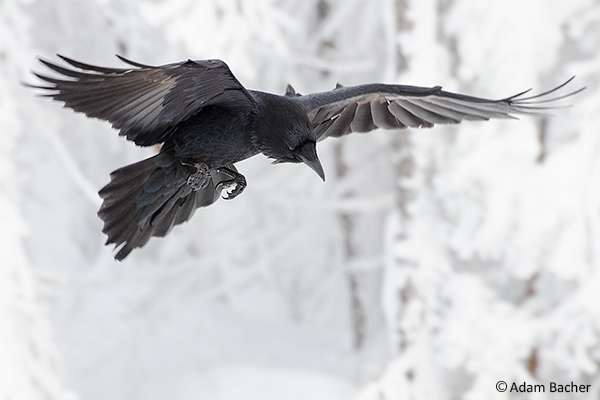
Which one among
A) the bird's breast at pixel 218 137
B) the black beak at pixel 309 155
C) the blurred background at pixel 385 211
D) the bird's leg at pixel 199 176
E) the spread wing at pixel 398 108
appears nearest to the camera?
the black beak at pixel 309 155

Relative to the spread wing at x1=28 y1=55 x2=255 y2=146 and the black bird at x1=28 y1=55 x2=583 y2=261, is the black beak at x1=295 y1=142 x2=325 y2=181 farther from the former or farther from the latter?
the spread wing at x1=28 y1=55 x2=255 y2=146

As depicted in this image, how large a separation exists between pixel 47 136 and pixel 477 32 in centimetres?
334

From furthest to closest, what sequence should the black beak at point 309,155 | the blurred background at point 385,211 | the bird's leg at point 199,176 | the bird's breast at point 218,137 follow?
the blurred background at point 385,211
the bird's leg at point 199,176
the bird's breast at point 218,137
the black beak at point 309,155

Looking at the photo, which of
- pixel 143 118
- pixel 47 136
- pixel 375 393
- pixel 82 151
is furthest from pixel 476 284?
pixel 82 151

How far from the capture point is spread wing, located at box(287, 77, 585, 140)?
9.16 ft

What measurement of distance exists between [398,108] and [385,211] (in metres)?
6.30

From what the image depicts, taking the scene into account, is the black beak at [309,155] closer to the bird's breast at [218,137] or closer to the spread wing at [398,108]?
the bird's breast at [218,137]

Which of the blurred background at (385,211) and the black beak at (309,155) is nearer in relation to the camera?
the black beak at (309,155)

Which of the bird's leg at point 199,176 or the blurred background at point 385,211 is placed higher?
the blurred background at point 385,211

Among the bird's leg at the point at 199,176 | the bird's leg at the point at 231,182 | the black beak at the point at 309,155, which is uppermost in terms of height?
the bird's leg at the point at 231,182

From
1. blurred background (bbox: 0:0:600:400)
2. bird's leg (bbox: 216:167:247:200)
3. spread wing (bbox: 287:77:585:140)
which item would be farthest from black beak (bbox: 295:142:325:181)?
blurred background (bbox: 0:0:600:400)

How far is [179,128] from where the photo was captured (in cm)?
235

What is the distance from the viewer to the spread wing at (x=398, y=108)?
2.79 metres

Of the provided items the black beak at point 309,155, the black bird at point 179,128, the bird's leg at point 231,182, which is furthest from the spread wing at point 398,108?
the black beak at point 309,155
